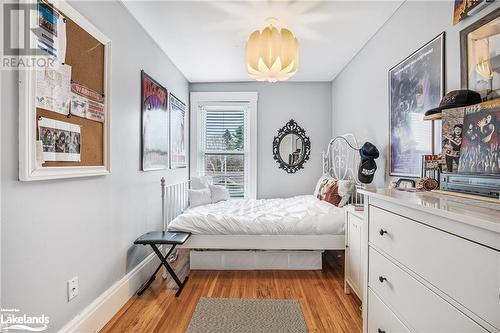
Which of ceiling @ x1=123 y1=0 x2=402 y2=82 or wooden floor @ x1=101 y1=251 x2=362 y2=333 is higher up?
ceiling @ x1=123 y1=0 x2=402 y2=82

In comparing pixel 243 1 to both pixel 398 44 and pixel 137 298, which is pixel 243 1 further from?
pixel 137 298

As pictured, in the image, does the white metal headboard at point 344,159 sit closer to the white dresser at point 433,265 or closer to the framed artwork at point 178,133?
the white dresser at point 433,265

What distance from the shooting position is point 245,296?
225 centimetres

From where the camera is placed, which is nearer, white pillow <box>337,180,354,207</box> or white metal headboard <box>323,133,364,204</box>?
white pillow <box>337,180,354,207</box>

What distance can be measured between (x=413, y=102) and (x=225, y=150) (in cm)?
296

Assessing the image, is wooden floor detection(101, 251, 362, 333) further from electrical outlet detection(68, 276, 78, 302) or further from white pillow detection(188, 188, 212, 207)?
white pillow detection(188, 188, 212, 207)

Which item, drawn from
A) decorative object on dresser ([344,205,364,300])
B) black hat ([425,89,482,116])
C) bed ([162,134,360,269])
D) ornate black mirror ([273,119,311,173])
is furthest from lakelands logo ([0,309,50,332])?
ornate black mirror ([273,119,311,173])

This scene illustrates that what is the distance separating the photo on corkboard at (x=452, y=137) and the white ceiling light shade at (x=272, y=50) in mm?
1307

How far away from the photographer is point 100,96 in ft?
6.04

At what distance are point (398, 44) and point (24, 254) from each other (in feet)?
9.97

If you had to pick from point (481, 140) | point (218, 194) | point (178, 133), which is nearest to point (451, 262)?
point (481, 140)

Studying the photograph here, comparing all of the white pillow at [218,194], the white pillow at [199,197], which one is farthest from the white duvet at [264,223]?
the white pillow at [218,194]

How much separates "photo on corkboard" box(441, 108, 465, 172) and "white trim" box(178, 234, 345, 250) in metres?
1.45

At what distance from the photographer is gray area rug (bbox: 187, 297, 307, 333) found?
1821 mm
